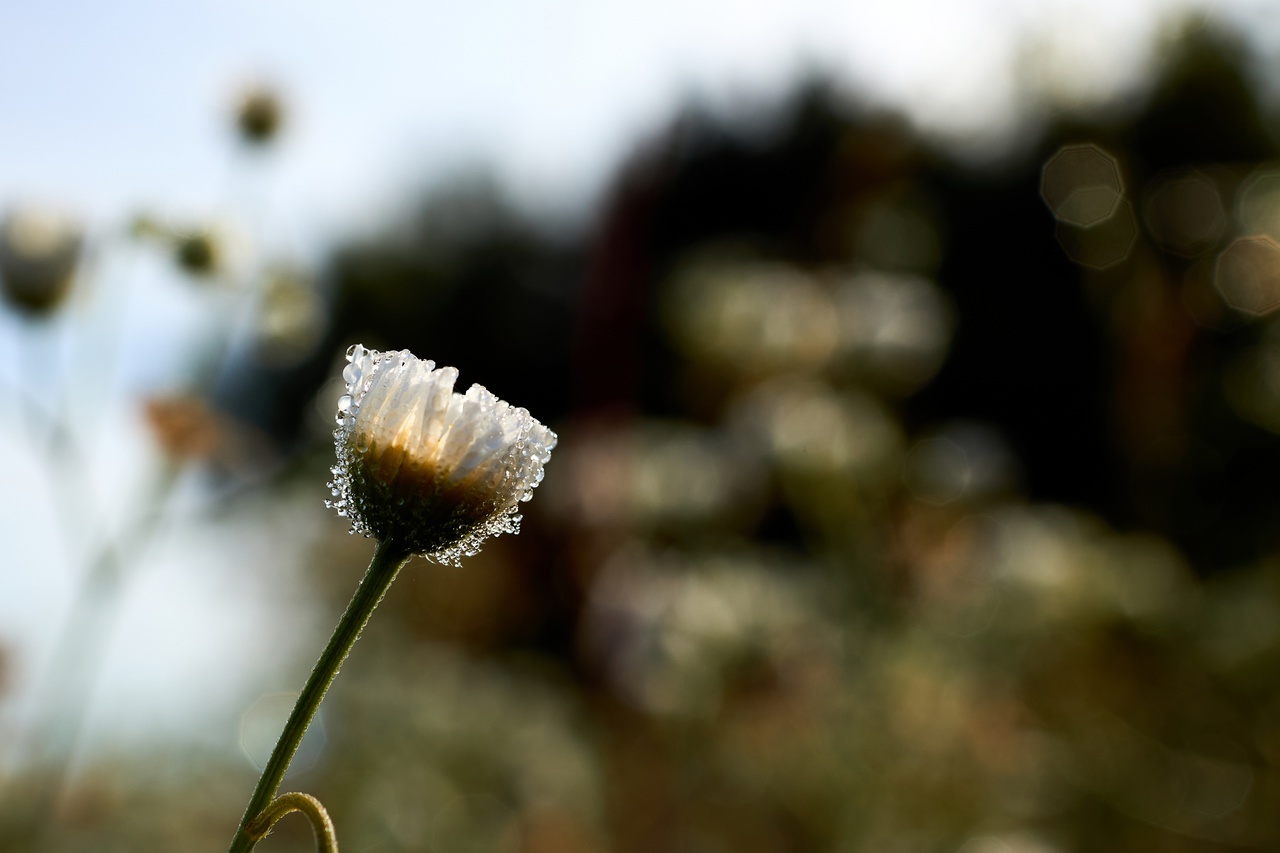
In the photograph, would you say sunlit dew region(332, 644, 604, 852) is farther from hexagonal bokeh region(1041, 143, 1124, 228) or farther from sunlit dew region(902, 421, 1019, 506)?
hexagonal bokeh region(1041, 143, 1124, 228)

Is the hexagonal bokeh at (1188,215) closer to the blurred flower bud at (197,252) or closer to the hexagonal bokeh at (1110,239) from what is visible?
the hexagonal bokeh at (1110,239)

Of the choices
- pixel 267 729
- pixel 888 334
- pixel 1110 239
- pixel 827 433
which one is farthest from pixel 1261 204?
pixel 267 729

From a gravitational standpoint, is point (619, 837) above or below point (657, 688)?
below

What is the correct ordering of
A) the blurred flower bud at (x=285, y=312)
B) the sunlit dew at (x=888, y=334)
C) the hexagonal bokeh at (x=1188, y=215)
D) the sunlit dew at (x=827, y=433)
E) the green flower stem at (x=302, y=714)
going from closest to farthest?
1. the green flower stem at (x=302, y=714)
2. the blurred flower bud at (x=285, y=312)
3. the sunlit dew at (x=827, y=433)
4. the sunlit dew at (x=888, y=334)
5. the hexagonal bokeh at (x=1188, y=215)

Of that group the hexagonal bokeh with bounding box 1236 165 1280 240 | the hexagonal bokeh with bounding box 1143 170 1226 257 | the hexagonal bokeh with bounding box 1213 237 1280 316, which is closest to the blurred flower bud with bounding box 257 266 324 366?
the hexagonal bokeh with bounding box 1236 165 1280 240

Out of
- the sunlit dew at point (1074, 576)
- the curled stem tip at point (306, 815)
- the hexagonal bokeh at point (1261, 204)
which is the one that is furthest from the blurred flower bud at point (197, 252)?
the hexagonal bokeh at point (1261, 204)

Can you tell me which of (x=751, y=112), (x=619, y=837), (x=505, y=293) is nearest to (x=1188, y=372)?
(x=619, y=837)

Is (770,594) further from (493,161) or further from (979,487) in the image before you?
(493,161)
